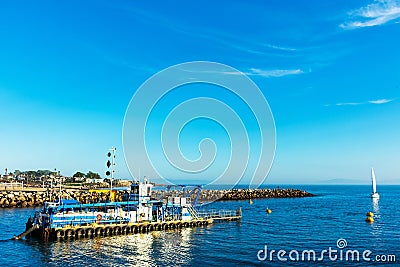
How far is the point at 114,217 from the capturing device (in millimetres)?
56125

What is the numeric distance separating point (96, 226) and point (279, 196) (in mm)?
126840

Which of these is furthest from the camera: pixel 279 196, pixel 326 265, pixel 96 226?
pixel 279 196

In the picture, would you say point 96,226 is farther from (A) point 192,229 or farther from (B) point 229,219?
(B) point 229,219

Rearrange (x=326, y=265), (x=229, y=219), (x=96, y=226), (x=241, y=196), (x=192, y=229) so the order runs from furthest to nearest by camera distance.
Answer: (x=241, y=196)
(x=229, y=219)
(x=192, y=229)
(x=96, y=226)
(x=326, y=265)

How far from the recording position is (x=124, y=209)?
193ft

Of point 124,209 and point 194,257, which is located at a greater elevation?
point 124,209

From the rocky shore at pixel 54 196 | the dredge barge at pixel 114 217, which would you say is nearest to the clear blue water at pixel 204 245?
the dredge barge at pixel 114 217

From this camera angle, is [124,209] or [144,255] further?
[124,209]

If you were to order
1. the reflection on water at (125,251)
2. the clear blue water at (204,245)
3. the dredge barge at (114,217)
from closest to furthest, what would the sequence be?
the reflection on water at (125,251), the clear blue water at (204,245), the dredge barge at (114,217)

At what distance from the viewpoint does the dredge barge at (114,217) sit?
162 feet

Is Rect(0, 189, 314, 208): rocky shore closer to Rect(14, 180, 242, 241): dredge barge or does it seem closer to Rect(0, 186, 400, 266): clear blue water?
Rect(14, 180, 242, 241): dredge barge

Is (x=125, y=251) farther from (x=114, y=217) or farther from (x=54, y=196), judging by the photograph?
(x=54, y=196)

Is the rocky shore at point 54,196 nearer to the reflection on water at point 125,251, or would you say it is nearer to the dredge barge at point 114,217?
the dredge barge at point 114,217

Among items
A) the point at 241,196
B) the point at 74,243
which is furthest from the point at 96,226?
the point at 241,196
